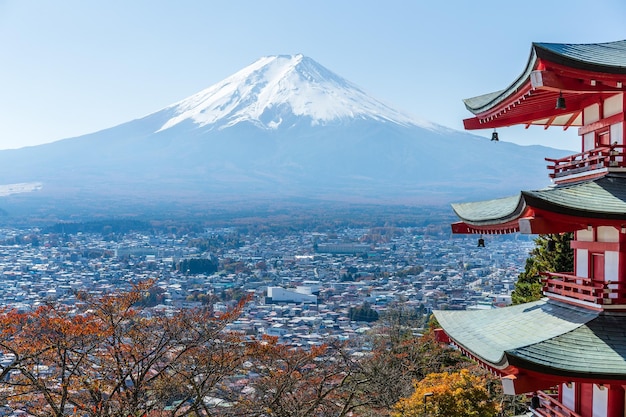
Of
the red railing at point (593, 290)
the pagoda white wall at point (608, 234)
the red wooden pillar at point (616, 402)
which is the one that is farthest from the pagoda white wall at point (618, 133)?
the red wooden pillar at point (616, 402)

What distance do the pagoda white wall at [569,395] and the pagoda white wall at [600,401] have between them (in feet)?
1.05

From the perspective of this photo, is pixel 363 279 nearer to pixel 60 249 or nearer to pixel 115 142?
pixel 60 249

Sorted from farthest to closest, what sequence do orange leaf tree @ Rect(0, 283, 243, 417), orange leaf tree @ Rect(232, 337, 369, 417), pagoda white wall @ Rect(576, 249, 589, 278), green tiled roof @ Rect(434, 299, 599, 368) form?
orange leaf tree @ Rect(232, 337, 369, 417) < orange leaf tree @ Rect(0, 283, 243, 417) < pagoda white wall @ Rect(576, 249, 589, 278) < green tiled roof @ Rect(434, 299, 599, 368)

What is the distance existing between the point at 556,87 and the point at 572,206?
0.96m

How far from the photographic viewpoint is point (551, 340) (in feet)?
18.3

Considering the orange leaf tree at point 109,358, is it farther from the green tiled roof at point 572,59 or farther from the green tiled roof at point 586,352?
the green tiled roof at point 586,352

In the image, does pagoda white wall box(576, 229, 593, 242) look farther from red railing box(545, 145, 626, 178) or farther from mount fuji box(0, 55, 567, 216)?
mount fuji box(0, 55, 567, 216)

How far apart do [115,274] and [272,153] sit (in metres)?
99.4

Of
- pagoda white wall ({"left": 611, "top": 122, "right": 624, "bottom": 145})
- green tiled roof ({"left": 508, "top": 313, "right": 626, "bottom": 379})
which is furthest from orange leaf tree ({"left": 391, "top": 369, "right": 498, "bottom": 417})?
pagoda white wall ({"left": 611, "top": 122, "right": 624, "bottom": 145})

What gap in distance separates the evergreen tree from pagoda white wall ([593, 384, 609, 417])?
1093cm

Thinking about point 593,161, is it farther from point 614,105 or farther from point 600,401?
point 600,401

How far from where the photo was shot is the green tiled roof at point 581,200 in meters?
5.36

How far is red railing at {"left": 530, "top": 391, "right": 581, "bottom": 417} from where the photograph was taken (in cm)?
663

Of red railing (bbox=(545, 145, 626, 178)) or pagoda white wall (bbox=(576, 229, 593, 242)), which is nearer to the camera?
red railing (bbox=(545, 145, 626, 178))
